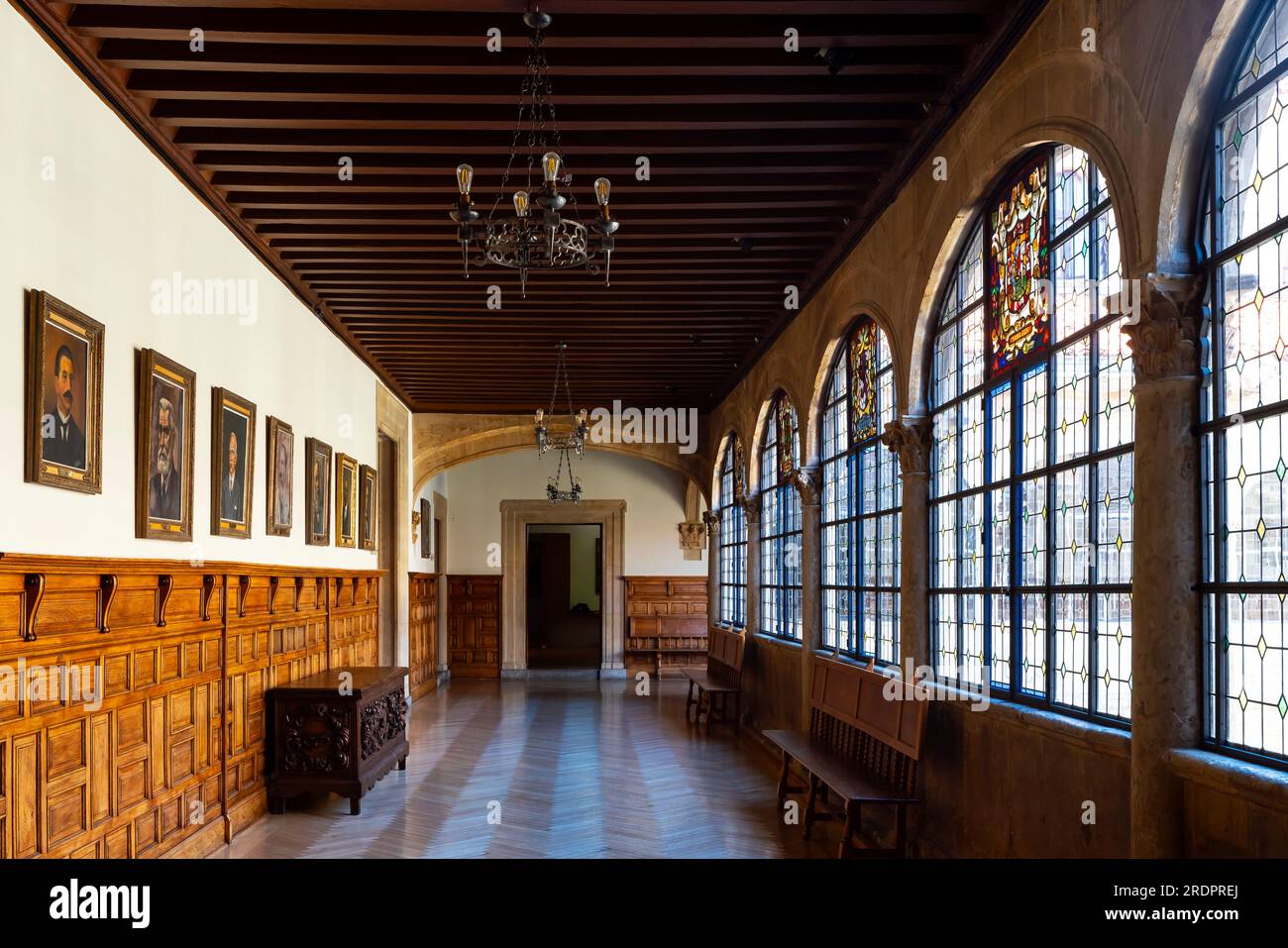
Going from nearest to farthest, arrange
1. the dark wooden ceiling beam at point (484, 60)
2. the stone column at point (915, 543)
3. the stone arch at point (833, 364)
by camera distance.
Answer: the dark wooden ceiling beam at point (484, 60), the stone column at point (915, 543), the stone arch at point (833, 364)

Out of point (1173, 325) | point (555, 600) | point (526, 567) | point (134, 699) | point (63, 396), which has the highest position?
point (1173, 325)

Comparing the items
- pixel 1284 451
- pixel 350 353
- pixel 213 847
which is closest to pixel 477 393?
pixel 350 353

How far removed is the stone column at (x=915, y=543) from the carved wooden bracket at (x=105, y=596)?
4401mm

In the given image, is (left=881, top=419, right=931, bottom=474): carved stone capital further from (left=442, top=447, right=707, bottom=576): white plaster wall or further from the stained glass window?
(left=442, top=447, right=707, bottom=576): white plaster wall

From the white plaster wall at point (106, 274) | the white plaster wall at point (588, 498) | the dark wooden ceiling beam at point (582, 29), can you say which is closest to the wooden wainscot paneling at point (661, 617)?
the white plaster wall at point (588, 498)

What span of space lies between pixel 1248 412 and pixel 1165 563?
0.56 m

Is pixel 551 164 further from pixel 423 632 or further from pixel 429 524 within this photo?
pixel 429 524

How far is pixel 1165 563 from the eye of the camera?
Answer: 3520 mm

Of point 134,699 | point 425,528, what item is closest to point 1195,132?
point 134,699

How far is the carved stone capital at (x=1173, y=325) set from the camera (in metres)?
3.51

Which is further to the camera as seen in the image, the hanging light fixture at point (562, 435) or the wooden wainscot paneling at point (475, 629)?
the wooden wainscot paneling at point (475, 629)

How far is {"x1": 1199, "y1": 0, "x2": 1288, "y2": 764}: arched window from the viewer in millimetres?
3174

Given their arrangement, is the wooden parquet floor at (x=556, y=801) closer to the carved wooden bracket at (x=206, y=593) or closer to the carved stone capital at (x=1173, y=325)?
the carved wooden bracket at (x=206, y=593)

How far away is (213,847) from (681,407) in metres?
10.5
